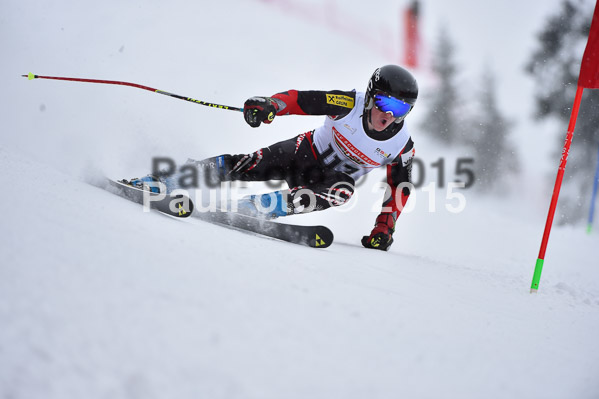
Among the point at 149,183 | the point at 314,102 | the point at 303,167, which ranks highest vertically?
the point at 314,102

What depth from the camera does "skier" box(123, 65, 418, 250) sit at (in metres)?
3.14

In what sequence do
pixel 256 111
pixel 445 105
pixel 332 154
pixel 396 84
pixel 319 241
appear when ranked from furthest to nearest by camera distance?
pixel 445 105
pixel 332 154
pixel 396 84
pixel 256 111
pixel 319 241

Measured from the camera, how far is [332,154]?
364cm

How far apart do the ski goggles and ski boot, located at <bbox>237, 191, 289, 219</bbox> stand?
936 millimetres

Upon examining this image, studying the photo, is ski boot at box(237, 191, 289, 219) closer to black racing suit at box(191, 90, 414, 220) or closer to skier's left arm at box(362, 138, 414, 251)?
black racing suit at box(191, 90, 414, 220)

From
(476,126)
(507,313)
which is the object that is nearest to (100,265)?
(507,313)

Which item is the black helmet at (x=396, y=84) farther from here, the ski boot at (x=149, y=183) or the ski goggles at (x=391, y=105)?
the ski boot at (x=149, y=183)

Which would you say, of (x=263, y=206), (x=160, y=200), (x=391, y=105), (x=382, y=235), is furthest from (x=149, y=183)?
(x=382, y=235)

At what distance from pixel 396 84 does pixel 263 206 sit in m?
1.23

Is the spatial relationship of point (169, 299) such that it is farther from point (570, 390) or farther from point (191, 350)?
point (570, 390)

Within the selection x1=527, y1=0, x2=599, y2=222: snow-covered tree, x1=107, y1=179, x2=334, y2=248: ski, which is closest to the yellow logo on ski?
x1=107, y1=179, x2=334, y2=248: ski

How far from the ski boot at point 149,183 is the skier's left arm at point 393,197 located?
1.73 m

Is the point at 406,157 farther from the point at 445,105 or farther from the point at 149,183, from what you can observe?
the point at 445,105

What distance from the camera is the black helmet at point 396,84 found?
314 centimetres
